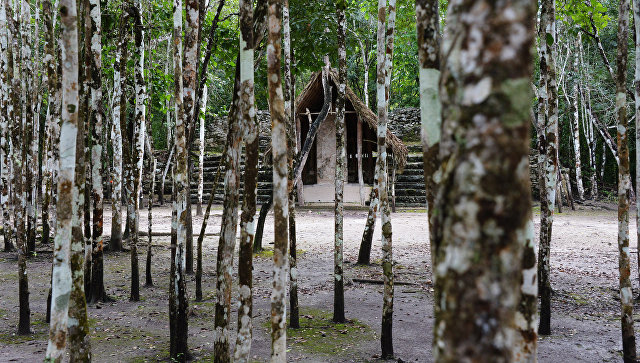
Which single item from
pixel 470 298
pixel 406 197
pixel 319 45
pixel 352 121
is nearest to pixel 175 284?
pixel 470 298

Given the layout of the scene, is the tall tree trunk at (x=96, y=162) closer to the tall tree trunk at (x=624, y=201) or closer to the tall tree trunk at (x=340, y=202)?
the tall tree trunk at (x=340, y=202)

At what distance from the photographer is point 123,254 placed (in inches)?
420

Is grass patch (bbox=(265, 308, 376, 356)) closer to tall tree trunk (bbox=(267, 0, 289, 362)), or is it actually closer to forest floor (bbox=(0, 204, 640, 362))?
forest floor (bbox=(0, 204, 640, 362))

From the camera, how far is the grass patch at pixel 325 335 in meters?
5.36

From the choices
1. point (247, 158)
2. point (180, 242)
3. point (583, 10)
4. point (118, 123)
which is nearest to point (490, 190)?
point (247, 158)

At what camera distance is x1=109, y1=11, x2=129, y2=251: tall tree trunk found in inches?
289

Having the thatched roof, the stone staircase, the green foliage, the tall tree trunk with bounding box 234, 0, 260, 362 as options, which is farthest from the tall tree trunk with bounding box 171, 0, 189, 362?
the stone staircase

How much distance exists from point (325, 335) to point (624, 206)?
3635mm

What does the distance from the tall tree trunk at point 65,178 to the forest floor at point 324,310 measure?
6.92ft

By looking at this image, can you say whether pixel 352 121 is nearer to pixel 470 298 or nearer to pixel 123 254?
pixel 123 254

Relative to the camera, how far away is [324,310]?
22.2ft

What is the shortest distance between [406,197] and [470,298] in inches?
821

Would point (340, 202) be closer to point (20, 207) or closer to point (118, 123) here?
point (118, 123)

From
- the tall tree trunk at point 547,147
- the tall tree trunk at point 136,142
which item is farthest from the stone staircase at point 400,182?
the tall tree trunk at point 547,147
